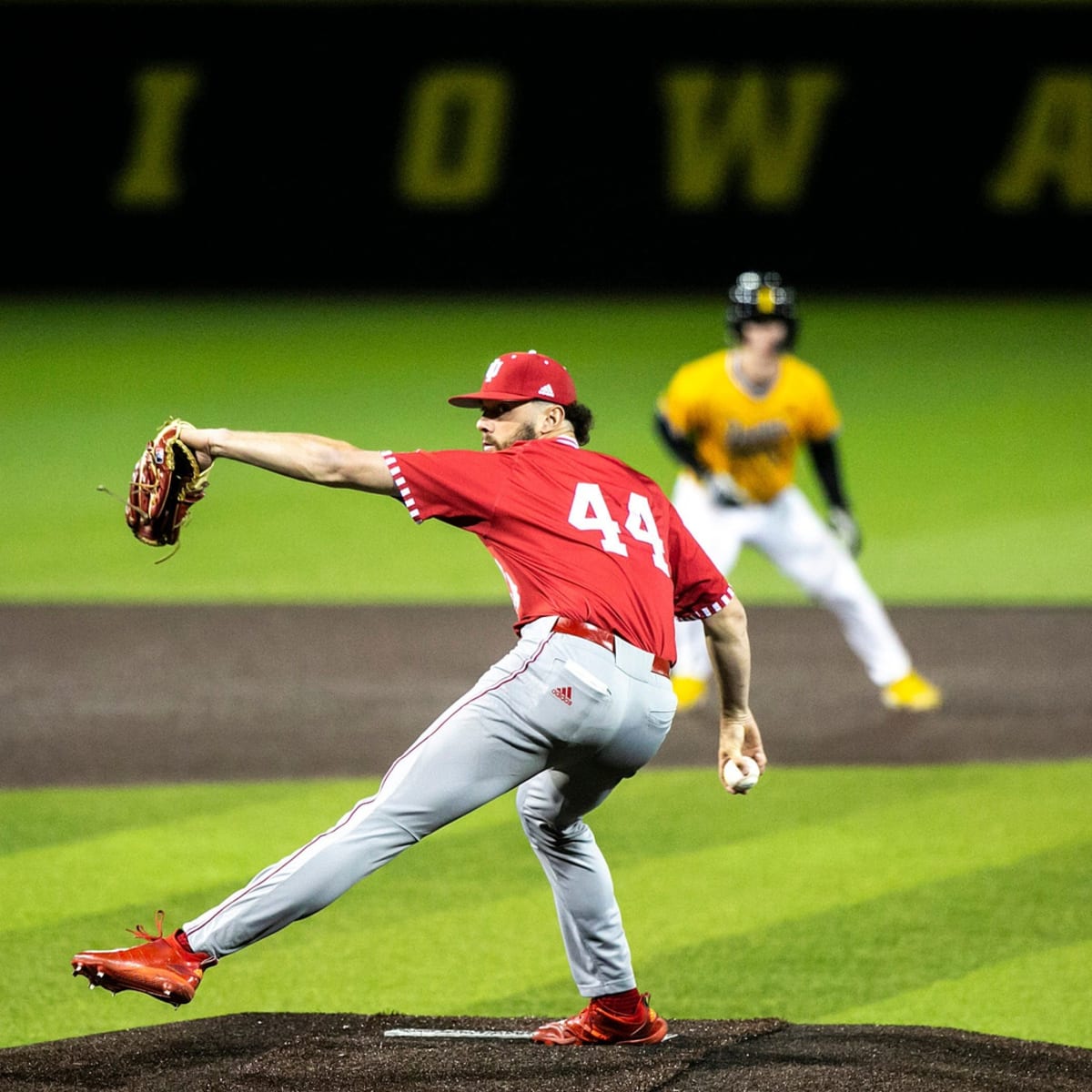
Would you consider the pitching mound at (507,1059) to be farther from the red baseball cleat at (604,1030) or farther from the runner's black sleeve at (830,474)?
the runner's black sleeve at (830,474)

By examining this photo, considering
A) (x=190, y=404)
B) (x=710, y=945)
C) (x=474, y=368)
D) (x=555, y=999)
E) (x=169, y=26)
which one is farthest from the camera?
(x=169, y=26)

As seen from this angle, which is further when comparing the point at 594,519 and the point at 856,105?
the point at 856,105

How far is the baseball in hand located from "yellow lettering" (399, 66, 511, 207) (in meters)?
19.4

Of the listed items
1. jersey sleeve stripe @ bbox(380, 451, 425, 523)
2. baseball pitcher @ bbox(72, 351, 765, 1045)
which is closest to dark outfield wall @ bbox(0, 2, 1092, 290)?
baseball pitcher @ bbox(72, 351, 765, 1045)

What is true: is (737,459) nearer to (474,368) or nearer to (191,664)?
(191,664)

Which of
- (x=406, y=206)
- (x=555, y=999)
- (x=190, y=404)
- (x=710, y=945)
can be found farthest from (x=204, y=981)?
(x=406, y=206)

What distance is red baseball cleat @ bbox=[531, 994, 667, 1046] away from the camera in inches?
200

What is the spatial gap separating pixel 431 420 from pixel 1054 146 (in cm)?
1109

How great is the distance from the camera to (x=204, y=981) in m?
5.96

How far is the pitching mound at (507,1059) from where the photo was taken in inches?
181

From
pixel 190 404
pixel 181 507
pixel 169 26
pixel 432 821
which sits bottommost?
pixel 190 404

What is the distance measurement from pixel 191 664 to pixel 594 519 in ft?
18.1

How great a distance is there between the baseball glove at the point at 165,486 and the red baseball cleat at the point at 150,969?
43.0 inches

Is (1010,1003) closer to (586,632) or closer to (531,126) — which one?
(586,632)
